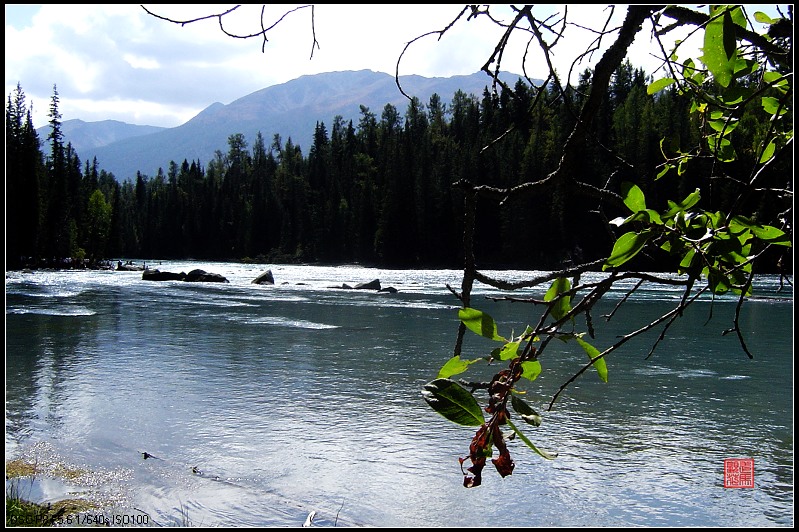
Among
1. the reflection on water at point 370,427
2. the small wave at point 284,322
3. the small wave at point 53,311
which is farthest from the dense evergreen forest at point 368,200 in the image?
the reflection on water at point 370,427

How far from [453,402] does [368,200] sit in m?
83.3

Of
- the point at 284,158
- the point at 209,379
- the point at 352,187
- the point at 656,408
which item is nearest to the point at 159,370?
the point at 209,379

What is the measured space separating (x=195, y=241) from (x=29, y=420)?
10151 centimetres

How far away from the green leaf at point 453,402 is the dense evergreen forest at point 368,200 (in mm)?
36673

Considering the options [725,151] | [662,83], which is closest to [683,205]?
[662,83]

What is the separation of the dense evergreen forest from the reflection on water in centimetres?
2373

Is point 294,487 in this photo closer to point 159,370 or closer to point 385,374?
point 385,374

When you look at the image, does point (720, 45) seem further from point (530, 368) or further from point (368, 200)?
point (368, 200)

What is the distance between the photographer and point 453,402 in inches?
32.4

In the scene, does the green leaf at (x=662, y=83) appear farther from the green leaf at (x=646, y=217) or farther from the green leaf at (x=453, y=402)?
the green leaf at (x=453, y=402)

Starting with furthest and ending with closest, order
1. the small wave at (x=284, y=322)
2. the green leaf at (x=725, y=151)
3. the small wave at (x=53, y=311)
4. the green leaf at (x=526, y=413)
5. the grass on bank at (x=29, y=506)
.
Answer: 1. the small wave at (x=53, y=311)
2. the small wave at (x=284, y=322)
3. the grass on bank at (x=29, y=506)
4. the green leaf at (x=725, y=151)
5. the green leaf at (x=526, y=413)

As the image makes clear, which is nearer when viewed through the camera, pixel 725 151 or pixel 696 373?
pixel 725 151

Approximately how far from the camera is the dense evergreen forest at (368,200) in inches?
2291

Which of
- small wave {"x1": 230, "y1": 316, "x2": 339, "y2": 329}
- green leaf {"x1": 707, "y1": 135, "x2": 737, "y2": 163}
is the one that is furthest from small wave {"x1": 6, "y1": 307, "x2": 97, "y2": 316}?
green leaf {"x1": 707, "y1": 135, "x2": 737, "y2": 163}
